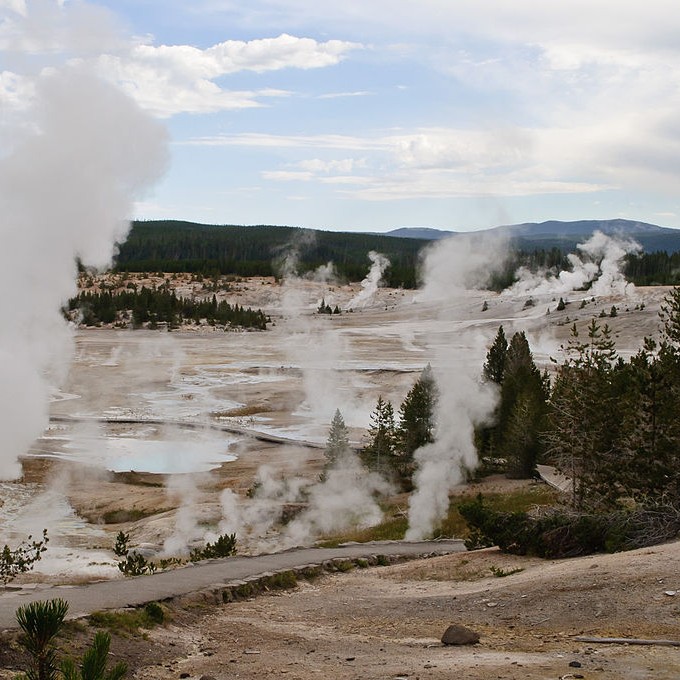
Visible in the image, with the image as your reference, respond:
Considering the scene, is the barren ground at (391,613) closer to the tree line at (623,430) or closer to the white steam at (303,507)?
the white steam at (303,507)

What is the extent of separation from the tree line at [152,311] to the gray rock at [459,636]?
102494 millimetres

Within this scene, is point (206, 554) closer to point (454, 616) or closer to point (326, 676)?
point (454, 616)

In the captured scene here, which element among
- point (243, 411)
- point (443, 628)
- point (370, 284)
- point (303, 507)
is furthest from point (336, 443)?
point (370, 284)

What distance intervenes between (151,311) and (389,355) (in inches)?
1599

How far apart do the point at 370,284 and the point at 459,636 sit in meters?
130

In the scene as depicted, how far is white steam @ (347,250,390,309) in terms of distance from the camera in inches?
5374

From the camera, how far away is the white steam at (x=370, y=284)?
13650 centimetres

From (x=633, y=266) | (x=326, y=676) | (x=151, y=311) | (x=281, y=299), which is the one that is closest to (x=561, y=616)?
(x=326, y=676)

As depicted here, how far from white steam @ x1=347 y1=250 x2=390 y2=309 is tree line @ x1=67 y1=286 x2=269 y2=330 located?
19983 mm

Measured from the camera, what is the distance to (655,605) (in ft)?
45.0

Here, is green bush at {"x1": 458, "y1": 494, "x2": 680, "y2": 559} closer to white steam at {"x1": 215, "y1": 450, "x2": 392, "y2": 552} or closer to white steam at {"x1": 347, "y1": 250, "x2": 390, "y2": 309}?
white steam at {"x1": 215, "y1": 450, "x2": 392, "y2": 552}

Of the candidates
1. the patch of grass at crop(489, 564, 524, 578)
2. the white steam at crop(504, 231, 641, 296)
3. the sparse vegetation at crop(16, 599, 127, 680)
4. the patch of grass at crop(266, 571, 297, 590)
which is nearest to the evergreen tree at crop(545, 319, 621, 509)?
the patch of grass at crop(489, 564, 524, 578)

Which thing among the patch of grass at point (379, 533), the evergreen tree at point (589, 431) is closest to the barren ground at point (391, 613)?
the patch of grass at point (379, 533)

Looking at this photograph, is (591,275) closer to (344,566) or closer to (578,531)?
(344,566)
